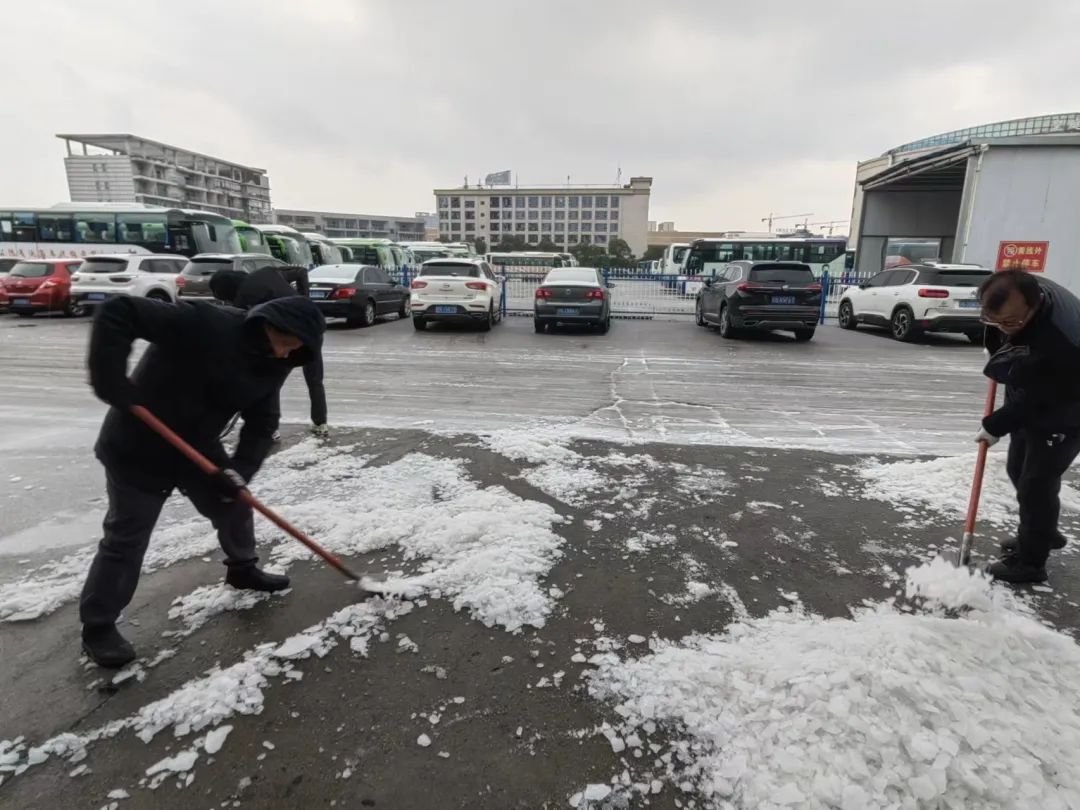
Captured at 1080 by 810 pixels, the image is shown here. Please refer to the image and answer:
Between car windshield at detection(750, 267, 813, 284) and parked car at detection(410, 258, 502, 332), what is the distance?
6.23 m

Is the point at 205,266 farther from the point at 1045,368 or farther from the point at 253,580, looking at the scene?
the point at 1045,368

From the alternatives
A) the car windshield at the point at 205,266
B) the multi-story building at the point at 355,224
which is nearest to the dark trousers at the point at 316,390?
the car windshield at the point at 205,266

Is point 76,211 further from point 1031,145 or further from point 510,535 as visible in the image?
point 1031,145

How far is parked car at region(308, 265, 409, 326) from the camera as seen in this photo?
560 inches

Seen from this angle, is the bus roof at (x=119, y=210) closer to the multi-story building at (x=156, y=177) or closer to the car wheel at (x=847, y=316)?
the car wheel at (x=847, y=316)

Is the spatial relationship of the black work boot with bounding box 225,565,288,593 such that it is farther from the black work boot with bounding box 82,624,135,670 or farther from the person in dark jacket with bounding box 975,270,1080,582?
the person in dark jacket with bounding box 975,270,1080,582

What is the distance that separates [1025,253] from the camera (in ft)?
56.6

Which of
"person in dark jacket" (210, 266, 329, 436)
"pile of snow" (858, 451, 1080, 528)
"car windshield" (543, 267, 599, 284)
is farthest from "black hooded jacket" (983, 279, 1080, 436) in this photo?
"car windshield" (543, 267, 599, 284)

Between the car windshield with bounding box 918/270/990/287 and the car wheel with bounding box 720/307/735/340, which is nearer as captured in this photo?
the car windshield with bounding box 918/270/990/287

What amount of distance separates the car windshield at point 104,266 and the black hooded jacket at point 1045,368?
18.0m

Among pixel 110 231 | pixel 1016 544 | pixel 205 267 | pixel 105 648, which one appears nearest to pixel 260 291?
pixel 105 648

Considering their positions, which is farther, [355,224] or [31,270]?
[355,224]

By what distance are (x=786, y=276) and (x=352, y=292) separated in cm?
980

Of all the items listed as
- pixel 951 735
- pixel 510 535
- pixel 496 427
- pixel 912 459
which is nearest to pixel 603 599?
pixel 510 535
